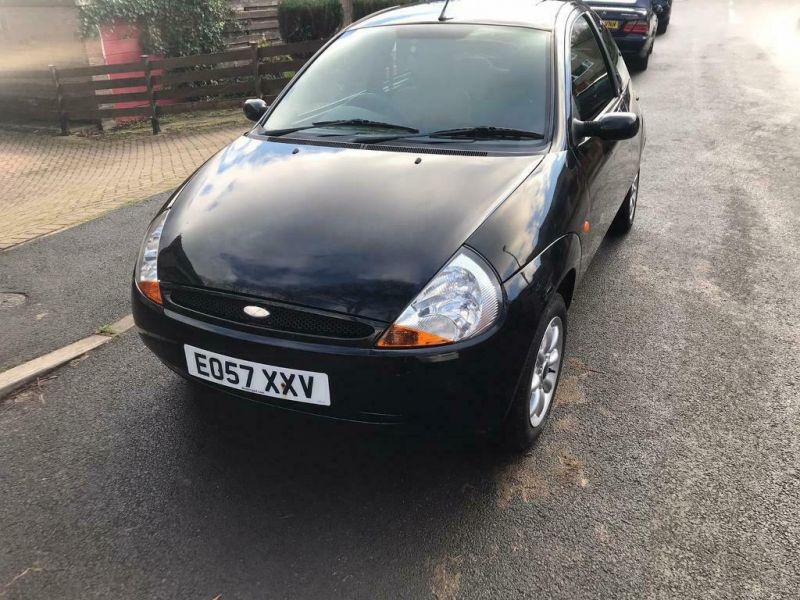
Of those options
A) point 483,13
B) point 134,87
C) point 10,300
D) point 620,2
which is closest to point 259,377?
point 483,13

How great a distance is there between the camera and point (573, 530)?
246cm

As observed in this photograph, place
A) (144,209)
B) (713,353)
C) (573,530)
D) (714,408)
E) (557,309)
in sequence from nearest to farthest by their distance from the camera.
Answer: (573,530) → (557,309) → (714,408) → (713,353) → (144,209)

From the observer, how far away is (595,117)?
380 cm

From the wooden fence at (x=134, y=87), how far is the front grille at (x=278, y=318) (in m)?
9.42

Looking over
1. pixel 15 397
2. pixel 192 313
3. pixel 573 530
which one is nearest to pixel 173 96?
pixel 15 397

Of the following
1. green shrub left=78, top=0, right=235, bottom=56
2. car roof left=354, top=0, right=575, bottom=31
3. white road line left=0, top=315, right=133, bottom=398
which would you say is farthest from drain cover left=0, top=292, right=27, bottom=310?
green shrub left=78, top=0, right=235, bottom=56

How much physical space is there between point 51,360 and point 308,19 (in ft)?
48.1

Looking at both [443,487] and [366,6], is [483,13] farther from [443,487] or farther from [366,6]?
[366,6]

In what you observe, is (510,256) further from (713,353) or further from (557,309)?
(713,353)

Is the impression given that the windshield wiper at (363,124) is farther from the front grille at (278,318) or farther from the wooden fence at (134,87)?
the wooden fence at (134,87)

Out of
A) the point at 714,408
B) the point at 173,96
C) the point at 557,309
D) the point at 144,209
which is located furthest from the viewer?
the point at 173,96

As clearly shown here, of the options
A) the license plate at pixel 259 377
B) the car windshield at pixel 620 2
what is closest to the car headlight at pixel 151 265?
the license plate at pixel 259 377

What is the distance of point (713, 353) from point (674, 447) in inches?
37.5

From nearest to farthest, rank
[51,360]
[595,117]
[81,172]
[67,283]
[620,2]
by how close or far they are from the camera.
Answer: [51,360] → [595,117] → [67,283] → [81,172] → [620,2]
